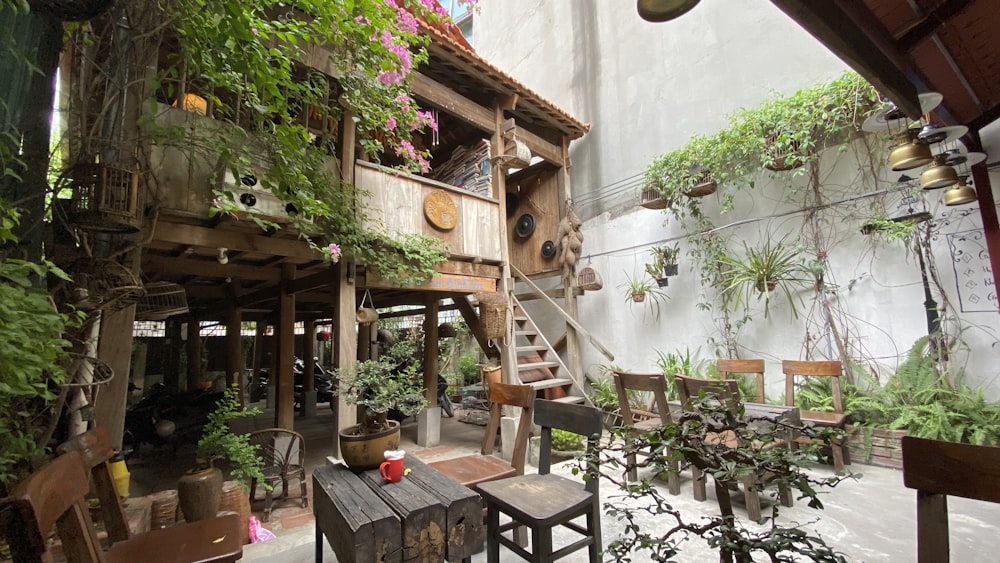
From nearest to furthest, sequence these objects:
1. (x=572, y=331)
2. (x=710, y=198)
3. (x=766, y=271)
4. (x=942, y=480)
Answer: (x=942, y=480)
(x=766, y=271)
(x=710, y=198)
(x=572, y=331)

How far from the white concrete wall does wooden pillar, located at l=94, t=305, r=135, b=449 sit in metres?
5.60

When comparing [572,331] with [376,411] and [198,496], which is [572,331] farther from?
[198,496]

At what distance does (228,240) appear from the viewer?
3.53m

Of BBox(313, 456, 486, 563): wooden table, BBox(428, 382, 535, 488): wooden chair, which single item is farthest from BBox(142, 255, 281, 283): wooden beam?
BBox(428, 382, 535, 488): wooden chair

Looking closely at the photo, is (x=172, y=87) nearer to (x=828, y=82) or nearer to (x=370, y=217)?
(x=370, y=217)

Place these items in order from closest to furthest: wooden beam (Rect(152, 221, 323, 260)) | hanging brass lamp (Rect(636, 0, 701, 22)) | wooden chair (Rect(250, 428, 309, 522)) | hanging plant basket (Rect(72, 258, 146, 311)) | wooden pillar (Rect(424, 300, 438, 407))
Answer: hanging brass lamp (Rect(636, 0, 701, 22)) < hanging plant basket (Rect(72, 258, 146, 311)) < wooden beam (Rect(152, 221, 323, 260)) < wooden chair (Rect(250, 428, 309, 522)) < wooden pillar (Rect(424, 300, 438, 407))

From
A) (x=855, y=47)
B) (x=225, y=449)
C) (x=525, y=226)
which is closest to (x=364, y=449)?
(x=225, y=449)

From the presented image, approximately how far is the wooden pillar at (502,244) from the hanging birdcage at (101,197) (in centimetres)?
359

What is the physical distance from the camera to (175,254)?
420cm

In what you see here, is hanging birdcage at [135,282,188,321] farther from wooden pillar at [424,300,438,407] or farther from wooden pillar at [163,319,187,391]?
wooden pillar at [163,319,187,391]

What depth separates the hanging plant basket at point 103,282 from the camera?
7.86ft

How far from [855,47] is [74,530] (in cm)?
377

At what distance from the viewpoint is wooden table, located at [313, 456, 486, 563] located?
166 cm

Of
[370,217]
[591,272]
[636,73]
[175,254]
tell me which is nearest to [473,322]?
[591,272]
